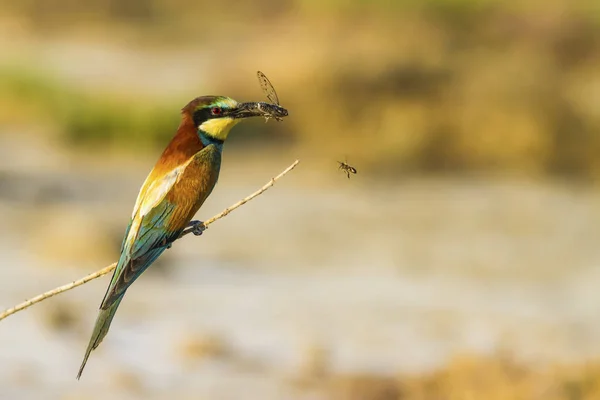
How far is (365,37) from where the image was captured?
55.2 feet

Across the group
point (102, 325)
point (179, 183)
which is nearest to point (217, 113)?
point (179, 183)

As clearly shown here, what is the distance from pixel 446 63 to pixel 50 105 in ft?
15.9

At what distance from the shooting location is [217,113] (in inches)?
103

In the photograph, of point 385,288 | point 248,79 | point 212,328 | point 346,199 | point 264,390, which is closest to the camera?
point 264,390

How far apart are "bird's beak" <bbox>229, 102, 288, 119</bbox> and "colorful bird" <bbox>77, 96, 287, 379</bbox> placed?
3 cm

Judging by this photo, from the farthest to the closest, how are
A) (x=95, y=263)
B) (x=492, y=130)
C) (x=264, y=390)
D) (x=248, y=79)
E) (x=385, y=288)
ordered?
(x=248, y=79)
(x=492, y=130)
(x=385, y=288)
(x=95, y=263)
(x=264, y=390)

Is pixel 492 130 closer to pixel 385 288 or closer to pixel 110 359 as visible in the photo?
pixel 385 288

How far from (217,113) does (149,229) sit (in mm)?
267

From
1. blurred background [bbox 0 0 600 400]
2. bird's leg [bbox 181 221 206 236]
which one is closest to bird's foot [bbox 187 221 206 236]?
bird's leg [bbox 181 221 206 236]

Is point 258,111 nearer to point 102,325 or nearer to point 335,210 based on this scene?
point 102,325

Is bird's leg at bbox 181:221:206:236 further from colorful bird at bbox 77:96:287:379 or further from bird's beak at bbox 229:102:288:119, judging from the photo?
bird's beak at bbox 229:102:288:119

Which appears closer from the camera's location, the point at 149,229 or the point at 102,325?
the point at 102,325

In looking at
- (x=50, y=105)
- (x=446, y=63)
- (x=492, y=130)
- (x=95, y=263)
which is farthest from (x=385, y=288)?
(x=50, y=105)

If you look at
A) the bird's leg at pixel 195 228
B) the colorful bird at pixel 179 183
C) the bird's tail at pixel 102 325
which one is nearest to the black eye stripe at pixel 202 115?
the colorful bird at pixel 179 183
